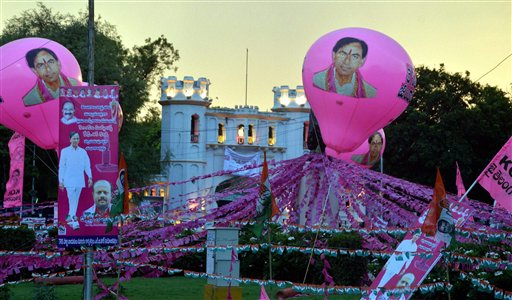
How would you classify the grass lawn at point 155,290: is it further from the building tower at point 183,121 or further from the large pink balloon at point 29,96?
the building tower at point 183,121

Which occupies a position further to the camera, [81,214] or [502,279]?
[502,279]

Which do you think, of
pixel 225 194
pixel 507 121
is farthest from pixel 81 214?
pixel 507 121

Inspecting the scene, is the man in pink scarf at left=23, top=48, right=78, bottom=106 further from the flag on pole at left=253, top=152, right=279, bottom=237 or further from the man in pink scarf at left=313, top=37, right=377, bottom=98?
the flag on pole at left=253, top=152, right=279, bottom=237

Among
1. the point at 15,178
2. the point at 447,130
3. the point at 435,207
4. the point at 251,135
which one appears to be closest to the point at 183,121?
the point at 251,135

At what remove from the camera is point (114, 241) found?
14688 mm

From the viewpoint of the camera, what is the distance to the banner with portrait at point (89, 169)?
47.6ft

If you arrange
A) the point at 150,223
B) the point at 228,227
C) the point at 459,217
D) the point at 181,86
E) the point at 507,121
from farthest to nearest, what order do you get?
1. the point at 181,86
2. the point at 507,121
3. the point at 150,223
4. the point at 228,227
5. the point at 459,217

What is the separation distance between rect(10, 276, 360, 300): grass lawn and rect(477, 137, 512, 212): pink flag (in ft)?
16.5

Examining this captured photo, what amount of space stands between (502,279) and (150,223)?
583 centimetres

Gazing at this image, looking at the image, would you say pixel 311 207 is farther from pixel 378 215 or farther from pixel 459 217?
pixel 459 217

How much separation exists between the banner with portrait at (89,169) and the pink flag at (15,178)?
10653 mm

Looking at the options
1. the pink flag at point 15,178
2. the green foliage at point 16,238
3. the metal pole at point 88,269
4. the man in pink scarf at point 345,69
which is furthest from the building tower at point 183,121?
the metal pole at point 88,269

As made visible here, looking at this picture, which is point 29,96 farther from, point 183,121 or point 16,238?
point 183,121

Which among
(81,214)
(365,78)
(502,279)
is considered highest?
(365,78)
